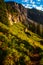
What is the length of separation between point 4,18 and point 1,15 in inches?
39.8

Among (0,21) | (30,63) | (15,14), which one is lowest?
(15,14)

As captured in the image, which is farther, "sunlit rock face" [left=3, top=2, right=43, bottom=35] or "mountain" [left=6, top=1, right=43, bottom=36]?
"mountain" [left=6, top=1, right=43, bottom=36]

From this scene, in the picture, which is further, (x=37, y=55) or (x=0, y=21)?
(x=0, y=21)

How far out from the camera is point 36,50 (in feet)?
114

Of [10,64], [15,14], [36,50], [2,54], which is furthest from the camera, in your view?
[15,14]

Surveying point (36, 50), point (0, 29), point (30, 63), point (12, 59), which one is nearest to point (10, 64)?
point (12, 59)

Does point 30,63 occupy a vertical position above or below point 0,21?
above

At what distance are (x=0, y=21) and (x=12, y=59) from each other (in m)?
27.8

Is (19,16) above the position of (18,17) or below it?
below

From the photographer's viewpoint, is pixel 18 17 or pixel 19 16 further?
pixel 19 16

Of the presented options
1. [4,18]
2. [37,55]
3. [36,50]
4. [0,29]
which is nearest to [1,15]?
[4,18]

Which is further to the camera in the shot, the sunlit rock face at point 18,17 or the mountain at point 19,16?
the mountain at point 19,16

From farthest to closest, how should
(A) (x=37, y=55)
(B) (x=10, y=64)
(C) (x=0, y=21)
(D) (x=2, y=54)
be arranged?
(C) (x=0, y=21) → (A) (x=37, y=55) → (D) (x=2, y=54) → (B) (x=10, y=64)

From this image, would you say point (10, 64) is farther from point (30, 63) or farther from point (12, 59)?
point (30, 63)
